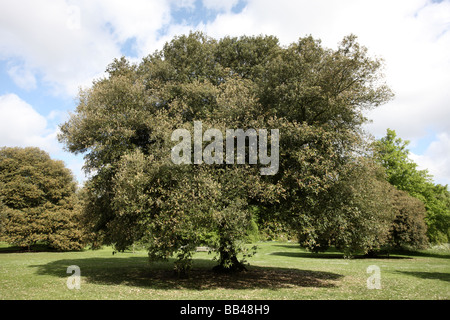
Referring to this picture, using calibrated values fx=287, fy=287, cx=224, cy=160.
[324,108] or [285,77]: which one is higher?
[285,77]

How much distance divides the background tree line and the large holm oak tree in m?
0.07

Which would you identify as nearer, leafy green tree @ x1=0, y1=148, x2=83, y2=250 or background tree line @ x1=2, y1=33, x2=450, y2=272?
background tree line @ x1=2, y1=33, x2=450, y2=272

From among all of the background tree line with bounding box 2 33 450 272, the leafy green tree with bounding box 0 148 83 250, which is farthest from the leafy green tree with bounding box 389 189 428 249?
the leafy green tree with bounding box 0 148 83 250

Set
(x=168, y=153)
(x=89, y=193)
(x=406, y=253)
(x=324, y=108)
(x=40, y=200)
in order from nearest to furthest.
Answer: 1. (x=168, y=153)
2. (x=324, y=108)
3. (x=89, y=193)
4. (x=40, y=200)
5. (x=406, y=253)

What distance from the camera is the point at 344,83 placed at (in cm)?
1812

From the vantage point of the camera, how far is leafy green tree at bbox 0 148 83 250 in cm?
4488

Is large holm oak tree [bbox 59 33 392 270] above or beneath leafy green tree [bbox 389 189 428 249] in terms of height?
above

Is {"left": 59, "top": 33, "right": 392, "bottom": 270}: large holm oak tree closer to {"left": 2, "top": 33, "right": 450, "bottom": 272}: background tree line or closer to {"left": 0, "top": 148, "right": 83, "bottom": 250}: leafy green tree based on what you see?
{"left": 2, "top": 33, "right": 450, "bottom": 272}: background tree line

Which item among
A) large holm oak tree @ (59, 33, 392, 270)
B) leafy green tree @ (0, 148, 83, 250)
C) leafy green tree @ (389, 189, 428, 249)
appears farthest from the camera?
leafy green tree @ (0, 148, 83, 250)

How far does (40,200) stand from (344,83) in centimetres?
5027

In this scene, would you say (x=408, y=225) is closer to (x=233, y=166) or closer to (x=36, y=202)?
(x=233, y=166)
